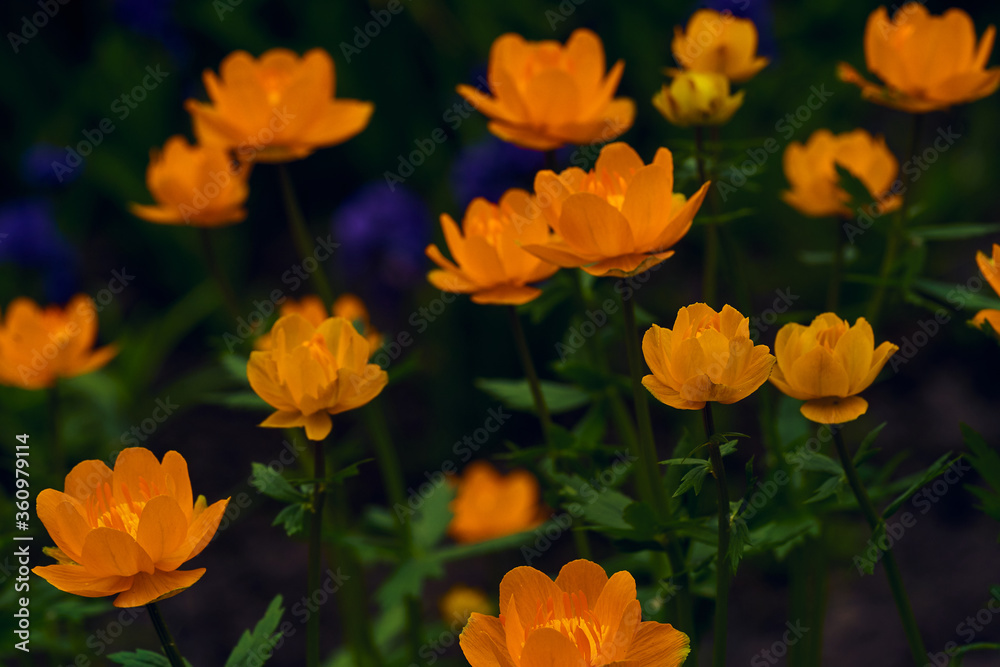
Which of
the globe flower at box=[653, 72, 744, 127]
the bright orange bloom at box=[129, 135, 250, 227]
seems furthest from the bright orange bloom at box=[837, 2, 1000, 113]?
the bright orange bloom at box=[129, 135, 250, 227]

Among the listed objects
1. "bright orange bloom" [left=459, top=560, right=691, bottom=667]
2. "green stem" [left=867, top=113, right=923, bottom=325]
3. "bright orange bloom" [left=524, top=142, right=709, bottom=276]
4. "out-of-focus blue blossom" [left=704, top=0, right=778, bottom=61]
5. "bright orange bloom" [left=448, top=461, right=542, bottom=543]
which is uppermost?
"bright orange bloom" [left=524, top=142, right=709, bottom=276]

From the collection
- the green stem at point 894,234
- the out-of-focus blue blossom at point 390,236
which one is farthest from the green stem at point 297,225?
the out-of-focus blue blossom at point 390,236

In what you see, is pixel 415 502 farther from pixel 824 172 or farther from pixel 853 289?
pixel 853 289

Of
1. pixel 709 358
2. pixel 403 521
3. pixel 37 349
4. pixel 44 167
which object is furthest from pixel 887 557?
pixel 44 167

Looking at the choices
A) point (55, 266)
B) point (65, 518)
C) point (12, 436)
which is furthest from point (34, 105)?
point (65, 518)

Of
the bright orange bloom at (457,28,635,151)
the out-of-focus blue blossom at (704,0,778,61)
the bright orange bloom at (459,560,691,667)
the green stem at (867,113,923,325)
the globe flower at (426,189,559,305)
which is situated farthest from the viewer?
the out-of-focus blue blossom at (704,0,778,61)

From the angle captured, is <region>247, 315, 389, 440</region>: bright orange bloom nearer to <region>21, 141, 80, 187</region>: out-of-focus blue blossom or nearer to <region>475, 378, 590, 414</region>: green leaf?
<region>475, 378, 590, 414</region>: green leaf

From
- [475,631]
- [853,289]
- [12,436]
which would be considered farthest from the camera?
[853,289]
